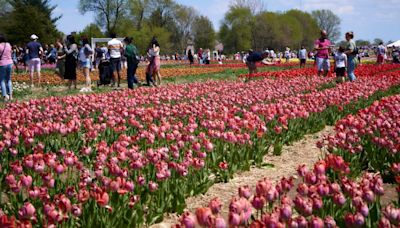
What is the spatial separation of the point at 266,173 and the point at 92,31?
6604 cm

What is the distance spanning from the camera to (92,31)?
67938mm

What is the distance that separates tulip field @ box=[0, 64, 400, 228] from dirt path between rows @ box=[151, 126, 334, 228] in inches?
3.4

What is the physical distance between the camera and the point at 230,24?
7969 cm

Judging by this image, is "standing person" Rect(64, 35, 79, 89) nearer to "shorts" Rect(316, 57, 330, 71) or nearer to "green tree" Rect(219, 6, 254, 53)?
"shorts" Rect(316, 57, 330, 71)

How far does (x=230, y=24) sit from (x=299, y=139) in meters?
74.7

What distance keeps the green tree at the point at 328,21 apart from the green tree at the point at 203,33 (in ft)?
116

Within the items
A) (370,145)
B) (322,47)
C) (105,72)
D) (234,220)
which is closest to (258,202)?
(234,220)

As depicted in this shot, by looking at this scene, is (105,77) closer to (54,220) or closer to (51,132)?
(51,132)

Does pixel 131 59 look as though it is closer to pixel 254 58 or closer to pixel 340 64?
pixel 254 58

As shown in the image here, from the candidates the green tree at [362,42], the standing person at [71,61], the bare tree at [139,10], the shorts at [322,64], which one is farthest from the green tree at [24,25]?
the green tree at [362,42]

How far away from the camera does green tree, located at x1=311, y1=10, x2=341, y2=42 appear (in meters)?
105

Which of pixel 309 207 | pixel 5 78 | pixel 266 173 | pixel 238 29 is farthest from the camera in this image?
pixel 238 29

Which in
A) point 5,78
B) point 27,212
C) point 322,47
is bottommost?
point 27,212

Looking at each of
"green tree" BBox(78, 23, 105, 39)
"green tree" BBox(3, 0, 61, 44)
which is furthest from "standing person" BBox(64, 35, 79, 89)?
"green tree" BBox(78, 23, 105, 39)
